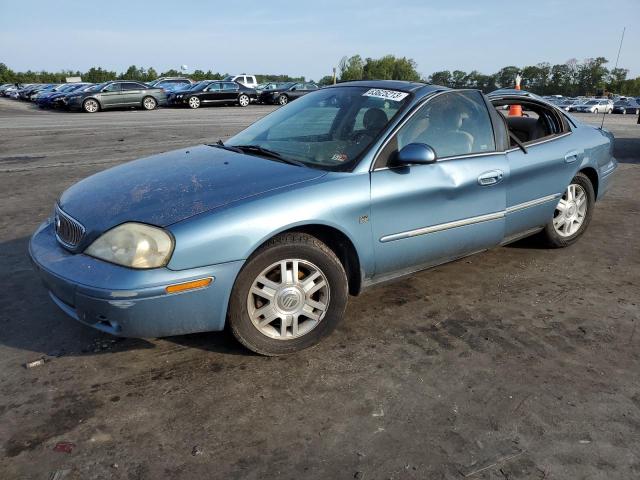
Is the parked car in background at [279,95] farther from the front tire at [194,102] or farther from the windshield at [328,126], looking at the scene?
the windshield at [328,126]

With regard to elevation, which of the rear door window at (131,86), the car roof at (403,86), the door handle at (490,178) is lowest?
the door handle at (490,178)

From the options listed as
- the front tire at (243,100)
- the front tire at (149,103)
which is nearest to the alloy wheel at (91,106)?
the front tire at (149,103)

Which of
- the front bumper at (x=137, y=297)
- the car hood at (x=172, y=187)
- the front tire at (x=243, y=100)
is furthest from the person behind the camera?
the front tire at (x=243, y=100)

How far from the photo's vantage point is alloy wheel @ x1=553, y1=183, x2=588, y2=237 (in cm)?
474

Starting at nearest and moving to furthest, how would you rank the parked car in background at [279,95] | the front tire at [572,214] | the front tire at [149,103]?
the front tire at [572,214] < the front tire at [149,103] < the parked car in background at [279,95]

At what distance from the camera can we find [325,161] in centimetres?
332

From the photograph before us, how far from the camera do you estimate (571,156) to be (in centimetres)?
457

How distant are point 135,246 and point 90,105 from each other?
79.2ft

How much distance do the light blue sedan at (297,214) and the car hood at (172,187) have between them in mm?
12

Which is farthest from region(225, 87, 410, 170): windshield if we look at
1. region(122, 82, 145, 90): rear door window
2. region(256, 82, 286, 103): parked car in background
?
region(256, 82, 286, 103): parked car in background

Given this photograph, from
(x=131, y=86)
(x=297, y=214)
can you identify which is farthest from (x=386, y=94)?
(x=131, y=86)

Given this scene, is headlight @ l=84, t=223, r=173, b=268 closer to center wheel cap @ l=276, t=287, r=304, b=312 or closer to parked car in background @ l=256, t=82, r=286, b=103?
center wheel cap @ l=276, t=287, r=304, b=312

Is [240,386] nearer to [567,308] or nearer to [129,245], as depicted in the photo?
[129,245]

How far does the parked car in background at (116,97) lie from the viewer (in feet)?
78.3
